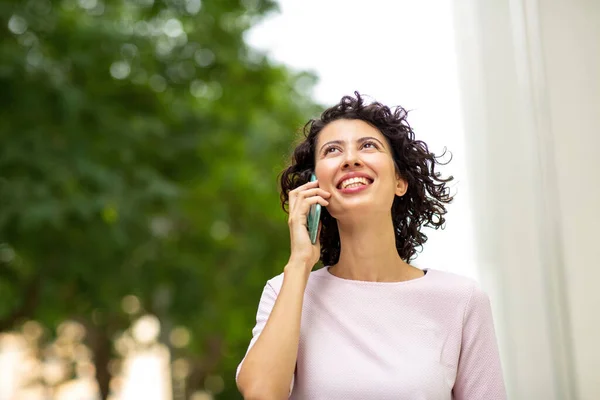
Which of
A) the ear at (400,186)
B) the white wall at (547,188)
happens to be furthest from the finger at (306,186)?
the white wall at (547,188)

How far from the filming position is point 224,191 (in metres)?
7.76

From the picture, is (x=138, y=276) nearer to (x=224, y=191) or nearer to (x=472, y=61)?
(x=224, y=191)

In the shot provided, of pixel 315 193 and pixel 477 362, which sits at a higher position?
pixel 315 193

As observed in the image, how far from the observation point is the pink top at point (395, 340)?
1.58m

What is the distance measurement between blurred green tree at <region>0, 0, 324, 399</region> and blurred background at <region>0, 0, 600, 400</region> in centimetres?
1

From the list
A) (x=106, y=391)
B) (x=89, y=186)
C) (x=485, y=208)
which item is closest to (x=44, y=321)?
(x=89, y=186)

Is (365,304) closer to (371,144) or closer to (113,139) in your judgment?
(371,144)

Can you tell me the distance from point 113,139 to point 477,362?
3.62m

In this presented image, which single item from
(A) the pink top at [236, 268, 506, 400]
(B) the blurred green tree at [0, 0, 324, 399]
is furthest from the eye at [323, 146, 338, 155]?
(B) the blurred green tree at [0, 0, 324, 399]

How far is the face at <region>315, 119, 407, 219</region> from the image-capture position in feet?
5.57

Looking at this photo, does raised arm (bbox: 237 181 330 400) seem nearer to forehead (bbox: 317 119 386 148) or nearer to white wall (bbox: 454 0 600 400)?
forehead (bbox: 317 119 386 148)

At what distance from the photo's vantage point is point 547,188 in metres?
1.86

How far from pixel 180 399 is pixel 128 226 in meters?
6.26

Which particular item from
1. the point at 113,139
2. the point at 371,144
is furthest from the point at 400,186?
the point at 113,139
